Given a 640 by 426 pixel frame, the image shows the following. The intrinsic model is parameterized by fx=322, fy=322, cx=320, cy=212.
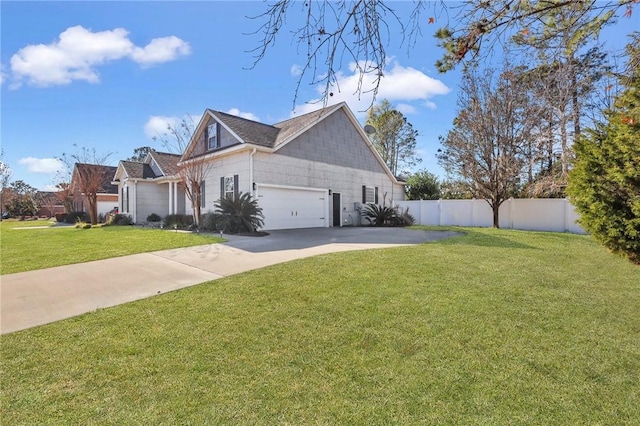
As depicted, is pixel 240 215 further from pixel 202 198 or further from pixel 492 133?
pixel 492 133

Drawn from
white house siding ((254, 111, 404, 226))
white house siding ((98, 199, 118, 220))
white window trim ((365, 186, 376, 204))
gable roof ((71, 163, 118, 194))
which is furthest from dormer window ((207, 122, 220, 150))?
white house siding ((98, 199, 118, 220))

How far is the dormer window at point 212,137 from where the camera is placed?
55.7 ft

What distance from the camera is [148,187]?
2334cm

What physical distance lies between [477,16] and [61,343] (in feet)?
18.7

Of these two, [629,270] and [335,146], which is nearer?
[629,270]

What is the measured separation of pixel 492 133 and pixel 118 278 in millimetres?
17306

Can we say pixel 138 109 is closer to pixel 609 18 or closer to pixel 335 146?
pixel 335 146

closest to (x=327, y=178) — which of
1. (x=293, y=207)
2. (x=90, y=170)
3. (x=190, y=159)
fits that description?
(x=293, y=207)

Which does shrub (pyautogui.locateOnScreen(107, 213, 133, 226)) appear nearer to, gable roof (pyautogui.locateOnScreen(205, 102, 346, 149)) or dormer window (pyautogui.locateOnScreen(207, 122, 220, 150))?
dormer window (pyautogui.locateOnScreen(207, 122, 220, 150))

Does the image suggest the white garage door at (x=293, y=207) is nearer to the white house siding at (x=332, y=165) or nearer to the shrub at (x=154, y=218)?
the white house siding at (x=332, y=165)

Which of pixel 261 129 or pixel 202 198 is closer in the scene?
pixel 261 129

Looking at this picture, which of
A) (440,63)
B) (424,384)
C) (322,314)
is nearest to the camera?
(424,384)

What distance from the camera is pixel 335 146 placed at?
18875 mm

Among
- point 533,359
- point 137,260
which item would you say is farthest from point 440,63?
point 137,260
